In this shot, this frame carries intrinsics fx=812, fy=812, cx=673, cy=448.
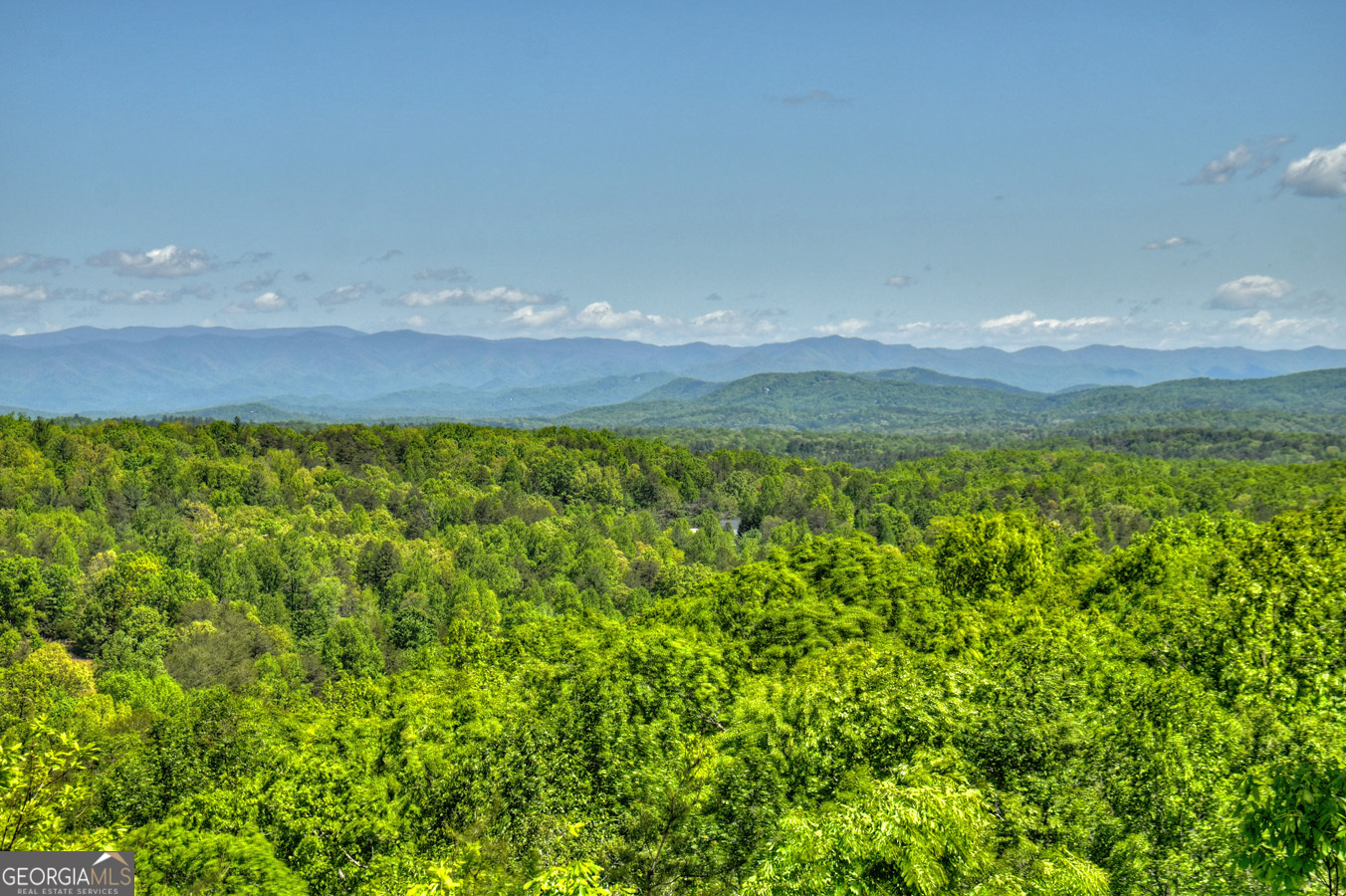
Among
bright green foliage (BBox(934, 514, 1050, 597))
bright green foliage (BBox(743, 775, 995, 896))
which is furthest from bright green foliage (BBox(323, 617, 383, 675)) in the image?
bright green foliage (BBox(743, 775, 995, 896))

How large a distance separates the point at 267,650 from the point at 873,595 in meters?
54.0

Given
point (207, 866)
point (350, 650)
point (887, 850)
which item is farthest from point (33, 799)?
point (350, 650)

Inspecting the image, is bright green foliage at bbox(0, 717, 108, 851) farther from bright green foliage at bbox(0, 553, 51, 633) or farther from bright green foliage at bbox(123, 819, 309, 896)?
bright green foliage at bbox(0, 553, 51, 633)

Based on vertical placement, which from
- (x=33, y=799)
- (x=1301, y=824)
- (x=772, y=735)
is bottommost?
(x=772, y=735)

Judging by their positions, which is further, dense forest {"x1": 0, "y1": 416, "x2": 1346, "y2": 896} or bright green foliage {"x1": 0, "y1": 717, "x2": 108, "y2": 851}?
bright green foliage {"x1": 0, "y1": 717, "x2": 108, "y2": 851}

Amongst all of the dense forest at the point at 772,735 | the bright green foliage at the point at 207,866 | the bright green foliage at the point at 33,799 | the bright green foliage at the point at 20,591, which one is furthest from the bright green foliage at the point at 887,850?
the bright green foliage at the point at 20,591

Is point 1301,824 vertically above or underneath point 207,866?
above

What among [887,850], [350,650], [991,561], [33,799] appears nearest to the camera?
[887,850]

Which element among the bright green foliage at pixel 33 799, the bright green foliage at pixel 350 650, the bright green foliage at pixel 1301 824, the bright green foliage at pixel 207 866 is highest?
the bright green foliage at pixel 1301 824

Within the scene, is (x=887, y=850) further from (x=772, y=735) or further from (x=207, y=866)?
(x=207, y=866)

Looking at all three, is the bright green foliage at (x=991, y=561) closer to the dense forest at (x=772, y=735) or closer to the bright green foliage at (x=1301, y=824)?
the dense forest at (x=772, y=735)

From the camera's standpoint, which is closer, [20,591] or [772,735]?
[772,735]

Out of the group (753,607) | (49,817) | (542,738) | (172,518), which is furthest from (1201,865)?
(172,518)

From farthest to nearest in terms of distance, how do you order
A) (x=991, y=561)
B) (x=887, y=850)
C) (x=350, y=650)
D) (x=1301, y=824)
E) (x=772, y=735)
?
(x=350, y=650), (x=991, y=561), (x=772, y=735), (x=887, y=850), (x=1301, y=824)
